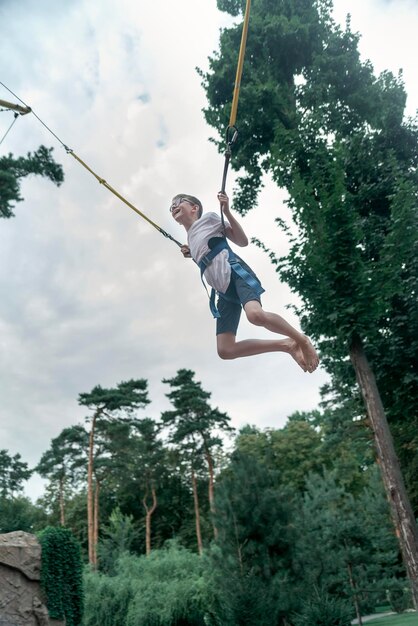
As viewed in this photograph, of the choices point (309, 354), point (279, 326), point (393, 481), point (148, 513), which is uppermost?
point (148, 513)

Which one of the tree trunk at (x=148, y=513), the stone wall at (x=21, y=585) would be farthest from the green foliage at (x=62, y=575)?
the tree trunk at (x=148, y=513)

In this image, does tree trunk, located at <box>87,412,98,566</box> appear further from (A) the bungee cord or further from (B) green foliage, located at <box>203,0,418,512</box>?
(A) the bungee cord

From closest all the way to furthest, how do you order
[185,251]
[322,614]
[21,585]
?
1. [185,251]
2. [322,614]
3. [21,585]

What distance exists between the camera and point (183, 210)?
4.09m

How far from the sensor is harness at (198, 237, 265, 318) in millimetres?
3705

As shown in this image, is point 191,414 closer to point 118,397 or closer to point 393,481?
point 118,397

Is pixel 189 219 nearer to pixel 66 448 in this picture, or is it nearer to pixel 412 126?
pixel 412 126

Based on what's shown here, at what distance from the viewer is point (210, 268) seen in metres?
3.84

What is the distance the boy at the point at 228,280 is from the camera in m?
3.70

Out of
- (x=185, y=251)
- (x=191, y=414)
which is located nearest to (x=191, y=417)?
(x=191, y=414)

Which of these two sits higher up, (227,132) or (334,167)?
(334,167)

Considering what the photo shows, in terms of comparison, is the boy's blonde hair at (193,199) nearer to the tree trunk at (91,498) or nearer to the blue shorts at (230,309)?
the blue shorts at (230,309)

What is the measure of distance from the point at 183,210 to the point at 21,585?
42.9ft

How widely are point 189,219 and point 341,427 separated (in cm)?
2774
